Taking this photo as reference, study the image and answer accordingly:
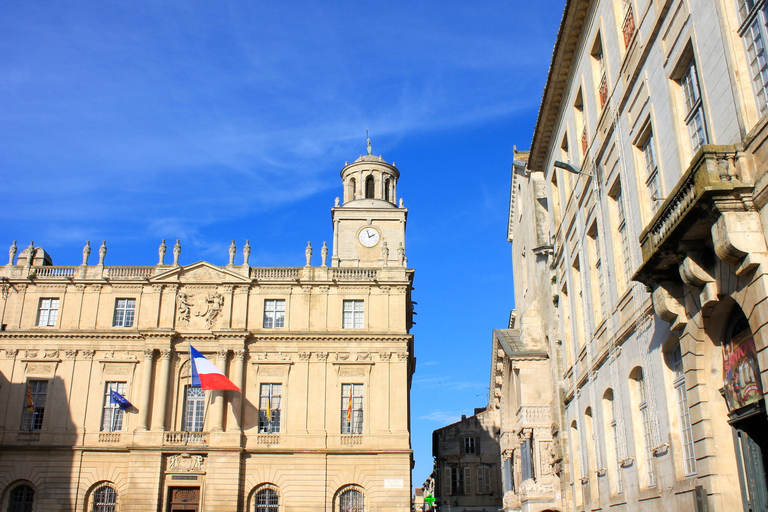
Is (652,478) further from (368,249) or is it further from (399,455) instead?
(368,249)

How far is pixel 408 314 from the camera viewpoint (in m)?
44.4

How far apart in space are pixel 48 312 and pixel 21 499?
1017 centimetres

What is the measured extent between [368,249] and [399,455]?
16.6 m

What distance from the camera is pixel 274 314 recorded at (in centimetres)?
A: 3988

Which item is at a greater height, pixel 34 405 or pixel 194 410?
pixel 34 405

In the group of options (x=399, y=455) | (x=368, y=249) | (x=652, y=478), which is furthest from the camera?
(x=368, y=249)

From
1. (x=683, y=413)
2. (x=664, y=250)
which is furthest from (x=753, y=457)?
(x=664, y=250)

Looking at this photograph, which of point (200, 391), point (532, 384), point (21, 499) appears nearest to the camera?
point (532, 384)

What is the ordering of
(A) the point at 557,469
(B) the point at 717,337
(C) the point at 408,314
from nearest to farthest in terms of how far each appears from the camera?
(B) the point at 717,337
(A) the point at 557,469
(C) the point at 408,314

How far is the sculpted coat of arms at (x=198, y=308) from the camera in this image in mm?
39344

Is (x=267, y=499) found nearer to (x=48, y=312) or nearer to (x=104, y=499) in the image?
(x=104, y=499)

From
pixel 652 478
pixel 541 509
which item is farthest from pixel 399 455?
pixel 652 478

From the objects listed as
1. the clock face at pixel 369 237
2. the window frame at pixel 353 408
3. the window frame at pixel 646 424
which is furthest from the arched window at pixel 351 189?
the window frame at pixel 646 424

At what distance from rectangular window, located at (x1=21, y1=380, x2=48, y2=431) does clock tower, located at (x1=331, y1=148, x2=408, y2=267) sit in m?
19.5
